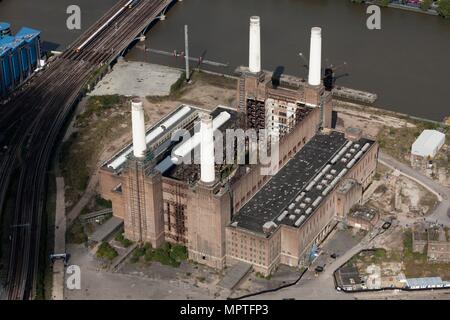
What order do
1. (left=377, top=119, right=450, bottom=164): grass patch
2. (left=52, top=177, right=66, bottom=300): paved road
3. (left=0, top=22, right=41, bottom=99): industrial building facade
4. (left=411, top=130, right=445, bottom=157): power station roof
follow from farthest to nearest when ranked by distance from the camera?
(left=0, top=22, right=41, bottom=99): industrial building facade, (left=377, top=119, right=450, bottom=164): grass patch, (left=411, top=130, right=445, bottom=157): power station roof, (left=52, top=177, right=66, bottom=300): paved road

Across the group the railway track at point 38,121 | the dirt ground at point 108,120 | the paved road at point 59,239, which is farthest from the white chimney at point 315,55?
the railway track at point 38,121

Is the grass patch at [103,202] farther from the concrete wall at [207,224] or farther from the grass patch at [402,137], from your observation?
the grass patch at [402,137]

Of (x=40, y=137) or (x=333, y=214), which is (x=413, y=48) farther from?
(x=40, y=137)

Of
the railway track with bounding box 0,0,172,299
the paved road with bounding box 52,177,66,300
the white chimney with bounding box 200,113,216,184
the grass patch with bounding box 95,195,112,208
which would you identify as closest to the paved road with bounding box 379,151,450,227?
the white chimney with bounding box 200,113,216,184

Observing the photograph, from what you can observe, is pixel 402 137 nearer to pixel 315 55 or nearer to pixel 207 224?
pixel 315 55

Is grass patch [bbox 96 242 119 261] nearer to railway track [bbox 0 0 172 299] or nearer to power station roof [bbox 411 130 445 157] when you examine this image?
railway track [bbox 0 0 172 299]

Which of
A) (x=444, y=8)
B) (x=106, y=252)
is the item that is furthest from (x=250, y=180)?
(x=444, y=8)

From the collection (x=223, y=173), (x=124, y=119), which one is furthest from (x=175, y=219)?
(x=124, y=119)

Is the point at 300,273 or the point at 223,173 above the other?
the point at 223,173
